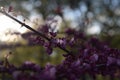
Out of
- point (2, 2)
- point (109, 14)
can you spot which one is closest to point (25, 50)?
point (109, 14)

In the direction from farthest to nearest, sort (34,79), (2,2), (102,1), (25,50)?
(25,50), (102,1), (2,2), (34,79)

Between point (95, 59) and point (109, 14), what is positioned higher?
point (109, 14)

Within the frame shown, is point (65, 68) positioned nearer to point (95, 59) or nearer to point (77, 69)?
point (77, 69)

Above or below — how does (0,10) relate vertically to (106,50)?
above

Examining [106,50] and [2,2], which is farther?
[2,2]

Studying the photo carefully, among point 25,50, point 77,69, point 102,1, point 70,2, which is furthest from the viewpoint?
point 25,50

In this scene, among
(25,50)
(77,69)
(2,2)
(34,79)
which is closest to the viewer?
(34,79)

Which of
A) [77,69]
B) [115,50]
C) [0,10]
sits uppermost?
[0,10]

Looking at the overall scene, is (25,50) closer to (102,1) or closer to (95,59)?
(102,1)

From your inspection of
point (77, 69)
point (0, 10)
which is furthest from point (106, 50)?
point (0, 10)
